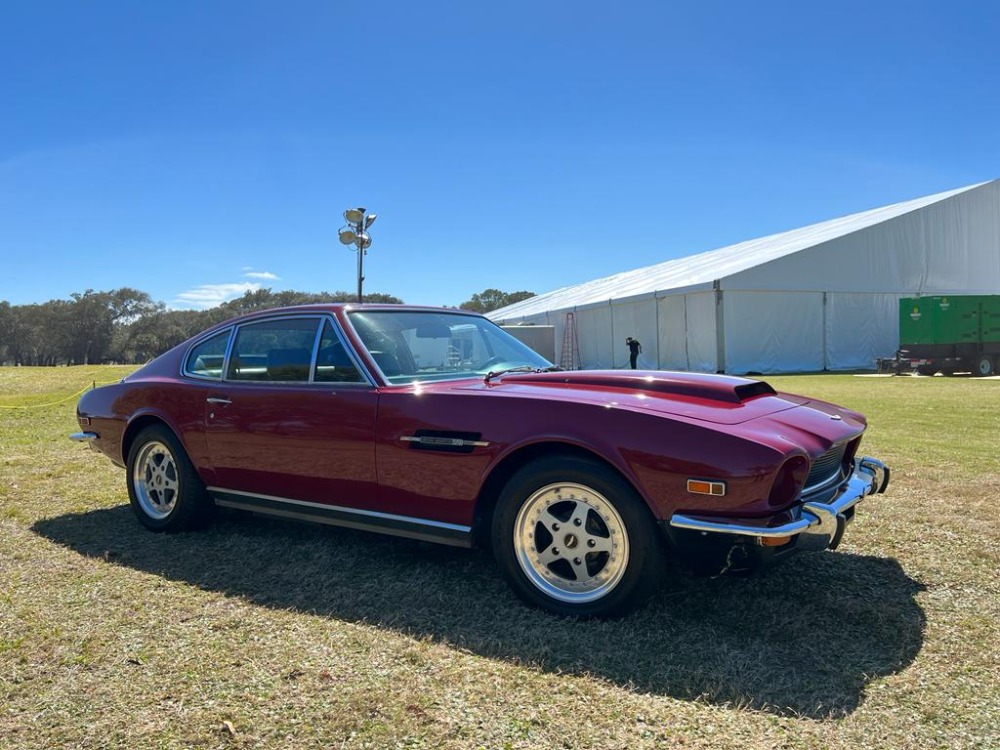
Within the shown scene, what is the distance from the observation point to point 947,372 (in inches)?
856

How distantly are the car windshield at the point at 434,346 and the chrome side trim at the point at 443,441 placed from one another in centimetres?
39

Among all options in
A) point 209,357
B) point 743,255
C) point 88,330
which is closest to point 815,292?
point 743,255

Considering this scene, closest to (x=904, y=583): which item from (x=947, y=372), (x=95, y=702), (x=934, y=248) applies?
(x=95, y=702)

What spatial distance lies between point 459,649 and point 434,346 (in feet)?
5.76

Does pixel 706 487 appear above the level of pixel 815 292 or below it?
below

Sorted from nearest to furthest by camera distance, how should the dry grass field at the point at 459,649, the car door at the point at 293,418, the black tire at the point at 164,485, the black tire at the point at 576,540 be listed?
the dry grass field at the point at 459,649
the black tire at the point at 576,540
the car door at the point at 293,418
the black tire at the point at 164,485

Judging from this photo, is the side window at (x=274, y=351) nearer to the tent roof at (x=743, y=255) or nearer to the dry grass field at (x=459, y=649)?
A: the dry grass field at (x=459, y=649)

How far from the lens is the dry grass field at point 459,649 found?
213 cm

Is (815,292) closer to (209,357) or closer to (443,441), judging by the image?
(209,357)

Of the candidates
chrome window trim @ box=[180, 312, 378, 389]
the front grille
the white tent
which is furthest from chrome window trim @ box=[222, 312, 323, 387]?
the white tent

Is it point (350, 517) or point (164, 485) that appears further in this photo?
point (164, 485)

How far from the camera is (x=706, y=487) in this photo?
8.39ft

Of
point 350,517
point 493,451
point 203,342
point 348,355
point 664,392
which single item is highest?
point 203,342

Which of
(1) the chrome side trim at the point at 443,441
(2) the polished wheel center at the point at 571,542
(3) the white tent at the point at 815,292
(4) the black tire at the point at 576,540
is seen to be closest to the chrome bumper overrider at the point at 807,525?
(4) the black tire at the point at 576,540
